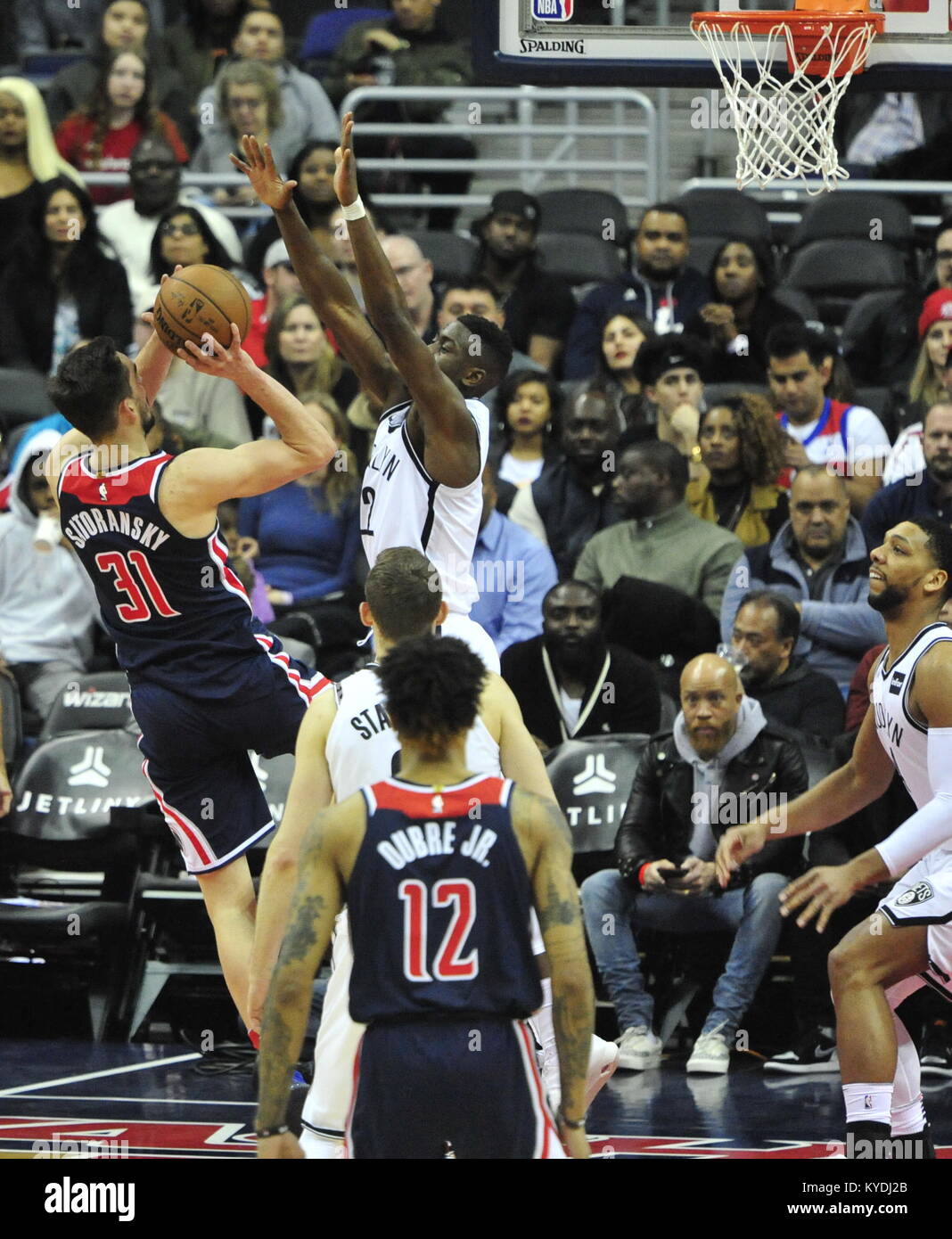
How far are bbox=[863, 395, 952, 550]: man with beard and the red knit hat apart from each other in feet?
3.47

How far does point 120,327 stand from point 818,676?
4353 mm

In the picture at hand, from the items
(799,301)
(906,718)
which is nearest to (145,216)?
(799,301)

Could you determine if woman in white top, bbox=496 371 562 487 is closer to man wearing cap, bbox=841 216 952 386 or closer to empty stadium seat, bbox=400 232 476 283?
empty stadium seat, bbox=400 232 476 283

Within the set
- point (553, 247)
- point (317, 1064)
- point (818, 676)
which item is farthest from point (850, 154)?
point (317, 1064)

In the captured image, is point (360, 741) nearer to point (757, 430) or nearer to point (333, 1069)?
point (333, 1069)

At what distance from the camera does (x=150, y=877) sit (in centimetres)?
806

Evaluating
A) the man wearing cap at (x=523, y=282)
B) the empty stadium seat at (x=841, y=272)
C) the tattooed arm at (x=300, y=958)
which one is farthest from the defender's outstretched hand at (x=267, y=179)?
the empty stadium seat at (x=841, y=272)

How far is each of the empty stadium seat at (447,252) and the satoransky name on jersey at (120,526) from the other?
18.7ft

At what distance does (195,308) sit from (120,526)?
0.68 meters

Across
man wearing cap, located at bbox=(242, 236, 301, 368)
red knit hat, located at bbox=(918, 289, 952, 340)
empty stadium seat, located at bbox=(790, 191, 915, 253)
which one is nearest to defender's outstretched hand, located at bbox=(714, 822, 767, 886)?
red knit hat, located at bbox=(918, 289, 952, 340)

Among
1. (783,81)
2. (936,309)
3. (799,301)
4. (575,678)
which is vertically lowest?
(575,678)

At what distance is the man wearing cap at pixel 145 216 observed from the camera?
1109 centimetres

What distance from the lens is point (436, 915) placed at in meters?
4.14
